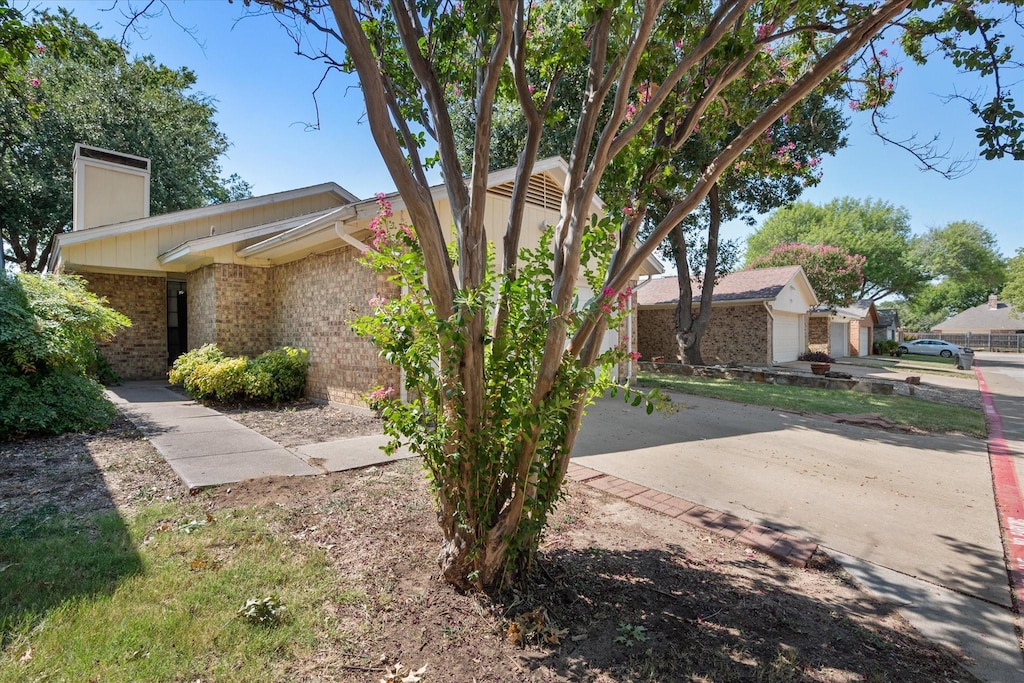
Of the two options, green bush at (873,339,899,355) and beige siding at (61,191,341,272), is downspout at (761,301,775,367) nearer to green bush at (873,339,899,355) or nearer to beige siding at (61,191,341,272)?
green bush at (873,339,899,355)

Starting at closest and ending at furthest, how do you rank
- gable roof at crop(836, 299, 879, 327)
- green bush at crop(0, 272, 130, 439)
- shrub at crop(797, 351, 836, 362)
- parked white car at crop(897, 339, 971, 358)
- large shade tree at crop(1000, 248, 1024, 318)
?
green bush at crop(0, 272, 130, 439) < shrub at crop(797, 351, 836, 362) < gable roof at crop(836, 299, 879, 327) < parked white car at crop(897, 339, 971, 358) < large shade tree at crop(1000, 248, 1024, 318)

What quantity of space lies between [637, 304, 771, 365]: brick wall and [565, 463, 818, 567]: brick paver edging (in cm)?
1728

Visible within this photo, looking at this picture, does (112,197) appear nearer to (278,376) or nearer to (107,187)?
(107,187)

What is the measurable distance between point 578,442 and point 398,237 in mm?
4562

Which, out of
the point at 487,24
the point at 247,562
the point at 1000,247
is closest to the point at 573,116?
the point at 487,24

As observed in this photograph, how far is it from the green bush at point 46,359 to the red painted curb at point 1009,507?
9302 millimetres

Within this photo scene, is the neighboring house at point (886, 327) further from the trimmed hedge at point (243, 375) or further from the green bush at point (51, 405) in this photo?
the green bush at point (51, 405)

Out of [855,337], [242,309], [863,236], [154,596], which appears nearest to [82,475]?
[154,596]

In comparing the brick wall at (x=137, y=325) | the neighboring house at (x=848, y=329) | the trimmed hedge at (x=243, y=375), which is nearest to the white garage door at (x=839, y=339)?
the neighboring house at (x=848, y=329)

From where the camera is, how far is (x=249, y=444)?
5891mm

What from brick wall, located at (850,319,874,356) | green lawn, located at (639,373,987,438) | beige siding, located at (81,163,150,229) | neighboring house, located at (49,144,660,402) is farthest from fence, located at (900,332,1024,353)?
beige siding, located at (81,163,150,229)

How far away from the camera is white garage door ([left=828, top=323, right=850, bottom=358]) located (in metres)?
28.8

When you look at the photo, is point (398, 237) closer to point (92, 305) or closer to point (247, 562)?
point (247, 562)

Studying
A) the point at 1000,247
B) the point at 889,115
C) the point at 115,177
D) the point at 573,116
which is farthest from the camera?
the point at 1000,247
